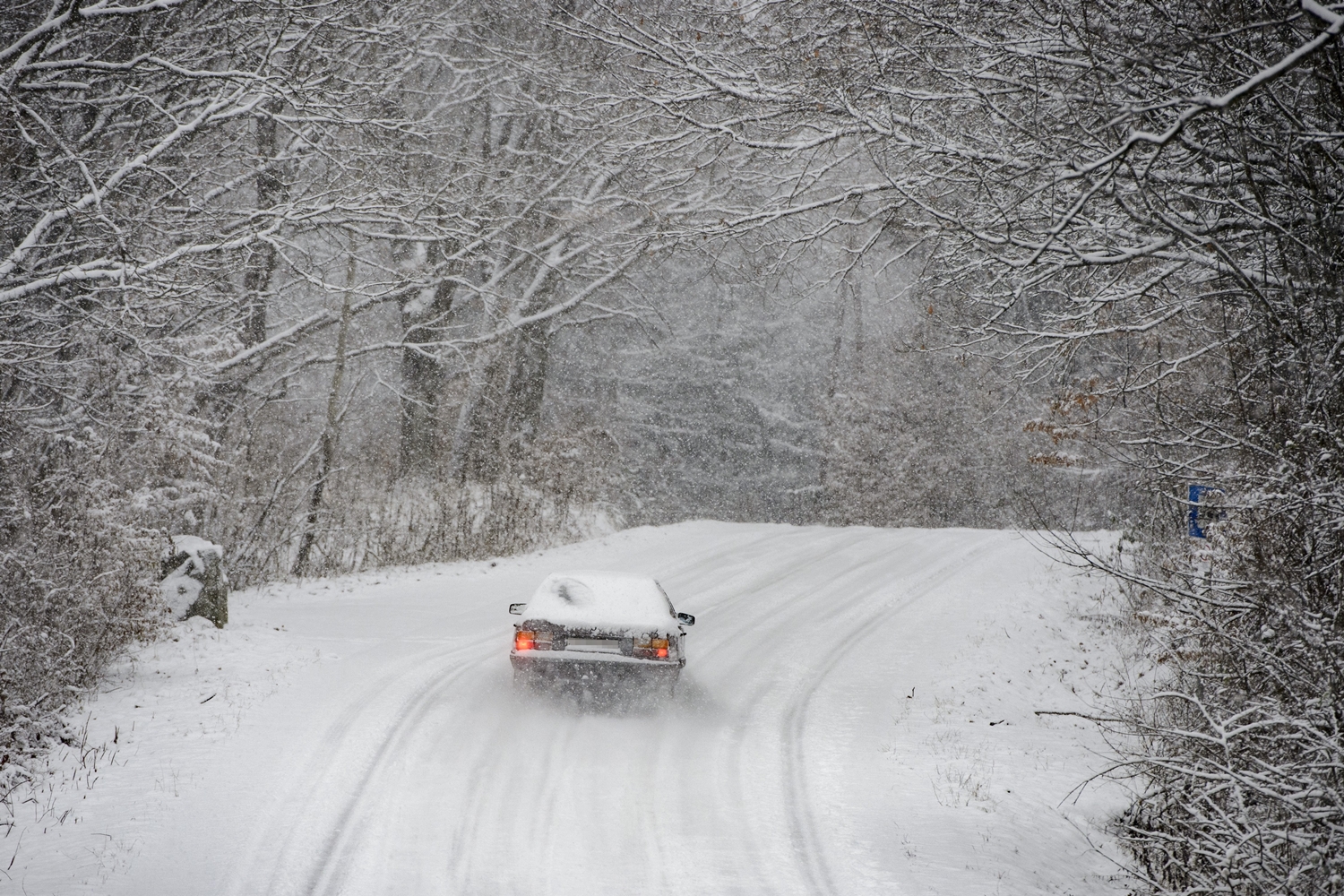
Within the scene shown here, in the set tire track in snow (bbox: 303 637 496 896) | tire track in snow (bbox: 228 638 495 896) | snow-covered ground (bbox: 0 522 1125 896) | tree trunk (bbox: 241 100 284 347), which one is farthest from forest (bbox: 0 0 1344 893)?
tire track in snow (bbox: 303 637 496 896)

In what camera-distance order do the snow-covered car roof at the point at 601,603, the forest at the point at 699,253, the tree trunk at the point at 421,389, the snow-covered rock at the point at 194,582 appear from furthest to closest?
the tree trunk at the point at 421,389 < the snow-covered rock at the point at 194,582 < the snow-covered car roof at the point at 601,603 < the forest at the point at 699,253

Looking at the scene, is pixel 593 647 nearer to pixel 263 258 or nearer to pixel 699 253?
pixel 699 253

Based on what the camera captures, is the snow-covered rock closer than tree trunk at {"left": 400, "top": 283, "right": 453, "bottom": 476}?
Yes

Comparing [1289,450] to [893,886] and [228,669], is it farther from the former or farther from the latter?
[228,669]

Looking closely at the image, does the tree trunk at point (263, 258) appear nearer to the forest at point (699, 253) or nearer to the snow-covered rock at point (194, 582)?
the forest at point (699, 253)

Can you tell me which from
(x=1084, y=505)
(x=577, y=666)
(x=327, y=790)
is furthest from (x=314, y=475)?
(x=1084, y=505)

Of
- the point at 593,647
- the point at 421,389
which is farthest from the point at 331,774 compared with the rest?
the point at 421,389

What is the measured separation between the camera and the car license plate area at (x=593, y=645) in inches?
371

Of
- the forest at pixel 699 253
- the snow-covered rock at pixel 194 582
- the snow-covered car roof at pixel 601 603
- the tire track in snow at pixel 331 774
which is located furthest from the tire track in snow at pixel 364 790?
the snow-covered rock at pixel 194 582

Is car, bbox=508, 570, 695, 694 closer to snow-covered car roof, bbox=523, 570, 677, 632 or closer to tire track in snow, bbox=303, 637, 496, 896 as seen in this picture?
snow-covered car roof, bbox=523, 570, 677, 632

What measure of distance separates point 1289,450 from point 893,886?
361 centimetres

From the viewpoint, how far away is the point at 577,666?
369 inches

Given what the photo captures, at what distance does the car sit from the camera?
30.8ft

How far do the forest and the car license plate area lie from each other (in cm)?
390
